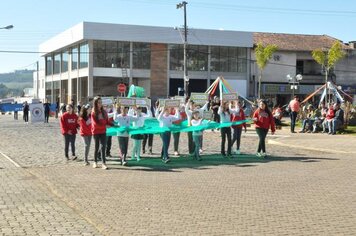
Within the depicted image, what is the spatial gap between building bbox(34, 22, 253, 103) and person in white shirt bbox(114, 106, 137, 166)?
1531 inches

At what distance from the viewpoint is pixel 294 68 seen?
6278cm

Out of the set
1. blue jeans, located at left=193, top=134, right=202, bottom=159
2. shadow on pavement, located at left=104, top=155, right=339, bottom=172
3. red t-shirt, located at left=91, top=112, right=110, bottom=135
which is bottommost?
shadow on pavement, located at left=104, top=155, right=339, bottom=172

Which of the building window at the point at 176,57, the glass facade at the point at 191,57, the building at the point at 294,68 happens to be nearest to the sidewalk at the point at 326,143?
the building window at the point at 176,57

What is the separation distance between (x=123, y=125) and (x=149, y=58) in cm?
4254

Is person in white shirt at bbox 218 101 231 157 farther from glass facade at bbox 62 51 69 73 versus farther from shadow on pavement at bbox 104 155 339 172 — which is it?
glass facade at bbox 62 51 69 73

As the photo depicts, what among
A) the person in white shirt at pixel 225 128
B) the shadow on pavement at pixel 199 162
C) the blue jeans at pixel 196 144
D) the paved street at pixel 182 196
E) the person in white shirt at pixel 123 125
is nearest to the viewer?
the paved street at pixel 182 196

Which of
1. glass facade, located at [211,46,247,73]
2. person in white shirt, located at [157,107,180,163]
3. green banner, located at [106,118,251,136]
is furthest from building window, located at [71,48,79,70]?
person in white shirt, located at [157,107,180,163]

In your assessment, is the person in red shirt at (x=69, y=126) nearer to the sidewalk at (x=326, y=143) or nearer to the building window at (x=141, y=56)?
the sidewalk at (x=326, y=143)

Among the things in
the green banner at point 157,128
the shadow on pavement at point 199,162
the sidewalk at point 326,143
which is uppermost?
the green banner at point 157,128

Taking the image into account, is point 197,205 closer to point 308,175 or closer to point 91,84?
point 308,175

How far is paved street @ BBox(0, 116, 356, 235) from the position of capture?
802 centimetres

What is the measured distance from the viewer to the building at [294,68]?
203 feet

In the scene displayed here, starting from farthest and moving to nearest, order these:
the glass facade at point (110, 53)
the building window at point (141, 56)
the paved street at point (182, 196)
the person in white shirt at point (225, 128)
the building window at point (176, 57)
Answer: the building window at point (176, 57) < the building window at point (141, 56) < the glass facade at point (110, 53) < the person in white shirt at point (225, 128) < the paved street at point (182, 196)

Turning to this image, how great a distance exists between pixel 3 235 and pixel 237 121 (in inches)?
458
